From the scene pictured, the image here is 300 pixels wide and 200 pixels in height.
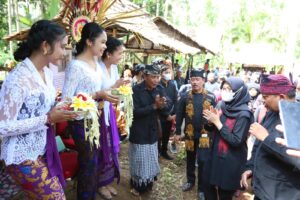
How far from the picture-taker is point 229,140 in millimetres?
3375

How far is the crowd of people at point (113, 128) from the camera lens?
2.26m

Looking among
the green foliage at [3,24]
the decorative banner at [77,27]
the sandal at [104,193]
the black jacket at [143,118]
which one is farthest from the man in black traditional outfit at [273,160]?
the green foliage at [3,24]

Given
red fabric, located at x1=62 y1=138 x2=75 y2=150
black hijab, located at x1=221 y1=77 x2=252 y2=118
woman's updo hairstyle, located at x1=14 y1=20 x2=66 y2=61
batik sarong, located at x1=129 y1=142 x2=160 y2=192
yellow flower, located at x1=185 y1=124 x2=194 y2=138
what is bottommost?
batik sarong, located at x1=129 y1=142 x2=160 y2=192

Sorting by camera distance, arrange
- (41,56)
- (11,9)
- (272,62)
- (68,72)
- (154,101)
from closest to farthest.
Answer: (41,56)
(68,72)
(154,101)
(11,9)
(272,62)

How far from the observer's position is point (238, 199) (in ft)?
16.5

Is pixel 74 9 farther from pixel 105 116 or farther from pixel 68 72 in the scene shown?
pixel 105 116

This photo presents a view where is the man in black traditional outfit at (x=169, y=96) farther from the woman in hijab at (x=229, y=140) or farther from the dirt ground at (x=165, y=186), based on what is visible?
the woman in hijab at (x=229, y=140)

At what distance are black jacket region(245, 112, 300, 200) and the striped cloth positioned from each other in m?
1.98

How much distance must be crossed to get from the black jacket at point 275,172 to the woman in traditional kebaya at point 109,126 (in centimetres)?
164

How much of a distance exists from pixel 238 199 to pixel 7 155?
3955 mm

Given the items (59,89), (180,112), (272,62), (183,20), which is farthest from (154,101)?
(183,20)

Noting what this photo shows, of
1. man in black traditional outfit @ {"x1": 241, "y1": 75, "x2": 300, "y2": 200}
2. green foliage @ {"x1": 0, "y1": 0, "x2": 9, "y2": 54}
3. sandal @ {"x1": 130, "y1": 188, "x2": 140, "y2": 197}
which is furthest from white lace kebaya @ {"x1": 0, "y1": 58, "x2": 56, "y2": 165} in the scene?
green foliage @ {"x1": 0, "y1": 0, "x2": 9, "y2": 54}

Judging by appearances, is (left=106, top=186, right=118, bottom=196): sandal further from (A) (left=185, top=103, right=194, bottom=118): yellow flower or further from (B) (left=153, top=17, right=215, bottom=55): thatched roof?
(B) (left=153, top=17, right=215, bottom=55): thatched roof

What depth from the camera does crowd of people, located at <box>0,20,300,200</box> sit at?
2.26 meters
